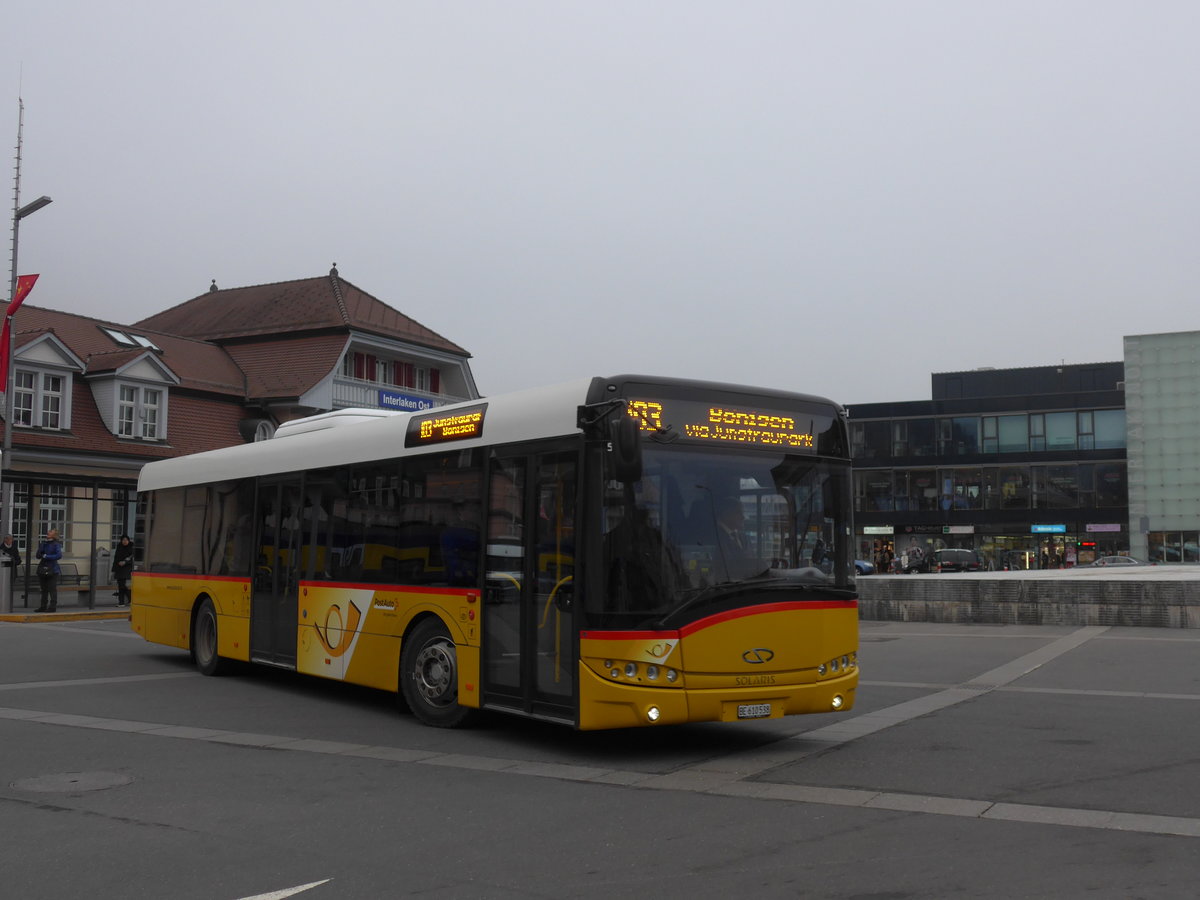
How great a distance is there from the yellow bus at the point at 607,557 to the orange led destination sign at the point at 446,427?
2cm

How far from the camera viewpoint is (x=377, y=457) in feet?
40.9

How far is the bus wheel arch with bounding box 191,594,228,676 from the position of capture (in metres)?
15.8

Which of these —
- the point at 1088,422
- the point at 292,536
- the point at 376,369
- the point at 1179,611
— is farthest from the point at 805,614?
the point at 1088,422

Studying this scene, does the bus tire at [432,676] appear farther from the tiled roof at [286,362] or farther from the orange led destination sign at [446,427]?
the tiled roof at [286,362]

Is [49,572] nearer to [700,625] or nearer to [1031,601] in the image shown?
[1031,601]

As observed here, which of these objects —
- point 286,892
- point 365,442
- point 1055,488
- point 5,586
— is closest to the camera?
A: point 286,892

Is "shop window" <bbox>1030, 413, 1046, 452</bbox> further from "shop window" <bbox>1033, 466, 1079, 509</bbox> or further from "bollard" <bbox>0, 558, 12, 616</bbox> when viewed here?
"bollard" <bbox>0, 558, 12, 616</bbox>

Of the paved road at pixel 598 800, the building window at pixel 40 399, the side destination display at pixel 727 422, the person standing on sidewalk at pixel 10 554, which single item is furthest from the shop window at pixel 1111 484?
the side destination display at pixel 727 422

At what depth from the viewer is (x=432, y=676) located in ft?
37.4

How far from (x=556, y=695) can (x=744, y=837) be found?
9.47 feet

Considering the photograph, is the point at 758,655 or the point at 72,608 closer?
the point at 758,655

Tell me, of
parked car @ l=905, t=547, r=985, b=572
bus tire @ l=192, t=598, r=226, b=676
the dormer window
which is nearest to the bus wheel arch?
bus tire @ l=192, t=598, r=226, b=676

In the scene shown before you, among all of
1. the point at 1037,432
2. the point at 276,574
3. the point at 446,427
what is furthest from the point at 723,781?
the point at 1037,432

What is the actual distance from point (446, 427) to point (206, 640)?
250 inches
